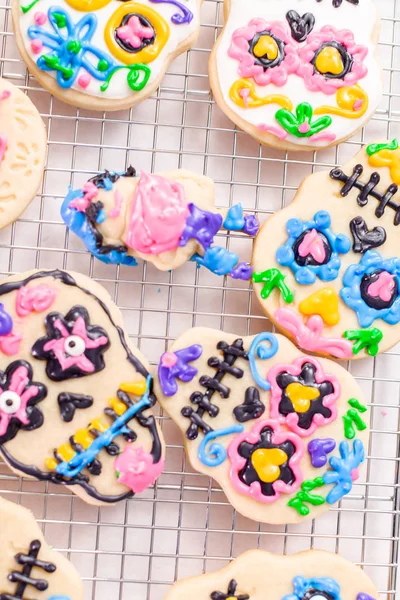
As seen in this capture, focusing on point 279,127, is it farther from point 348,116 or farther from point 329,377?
point 329,377

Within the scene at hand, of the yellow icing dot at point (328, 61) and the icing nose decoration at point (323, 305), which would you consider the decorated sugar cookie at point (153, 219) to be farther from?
the yellow icing dot at point (328, 61)

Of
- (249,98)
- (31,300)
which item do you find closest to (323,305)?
(249,98)

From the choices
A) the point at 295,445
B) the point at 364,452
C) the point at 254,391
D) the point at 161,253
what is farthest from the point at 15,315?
the point at 364,452

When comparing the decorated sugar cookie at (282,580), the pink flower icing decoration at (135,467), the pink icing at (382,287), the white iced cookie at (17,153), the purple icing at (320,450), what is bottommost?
the decorated sugar cookie at (282,580)

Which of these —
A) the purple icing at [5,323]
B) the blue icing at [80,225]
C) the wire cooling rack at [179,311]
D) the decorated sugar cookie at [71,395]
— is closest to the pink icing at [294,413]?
the wire cooling rack at [179,311]

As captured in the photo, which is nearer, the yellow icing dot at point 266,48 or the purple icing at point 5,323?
the purple icing at point 5,323

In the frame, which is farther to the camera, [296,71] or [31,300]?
[296,71]

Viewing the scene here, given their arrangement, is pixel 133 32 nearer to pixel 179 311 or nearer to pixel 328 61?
pixel 328 61
